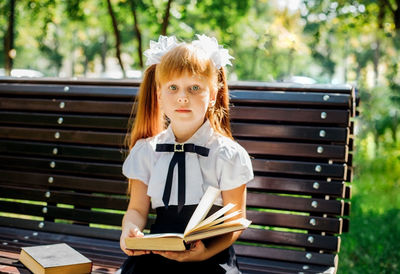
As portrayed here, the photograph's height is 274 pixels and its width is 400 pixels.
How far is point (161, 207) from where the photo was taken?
252 cm

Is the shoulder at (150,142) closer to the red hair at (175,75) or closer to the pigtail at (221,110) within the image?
the red hair at (175,75)

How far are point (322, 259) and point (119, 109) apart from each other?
152 centimetres

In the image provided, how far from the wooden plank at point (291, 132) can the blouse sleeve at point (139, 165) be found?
0.73m

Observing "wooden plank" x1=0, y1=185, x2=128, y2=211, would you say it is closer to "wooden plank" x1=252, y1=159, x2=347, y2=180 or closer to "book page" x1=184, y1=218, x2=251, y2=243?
"wooden plank" x1=252, y1=159, x2=347, y2=180

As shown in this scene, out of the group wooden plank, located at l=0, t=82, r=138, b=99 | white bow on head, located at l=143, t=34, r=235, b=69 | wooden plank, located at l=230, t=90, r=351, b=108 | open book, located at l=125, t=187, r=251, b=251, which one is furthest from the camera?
wooden plank, located at l=0, t=82, r=138, b=99

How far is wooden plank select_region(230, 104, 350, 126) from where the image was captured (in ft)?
9.94

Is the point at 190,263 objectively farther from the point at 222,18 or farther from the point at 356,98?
the point at 222,18

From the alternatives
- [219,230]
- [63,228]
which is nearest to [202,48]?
[219,230]

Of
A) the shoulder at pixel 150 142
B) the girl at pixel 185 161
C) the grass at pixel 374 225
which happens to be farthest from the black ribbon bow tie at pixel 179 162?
the grass at pixel 374 225

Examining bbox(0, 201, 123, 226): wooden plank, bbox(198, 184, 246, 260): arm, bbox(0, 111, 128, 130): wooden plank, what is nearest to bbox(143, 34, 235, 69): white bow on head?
bbox(198, 184, 246, 260): arm

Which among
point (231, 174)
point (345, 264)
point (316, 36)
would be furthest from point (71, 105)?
point (316, 36)

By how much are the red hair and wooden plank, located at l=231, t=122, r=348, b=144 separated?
0.45 metres

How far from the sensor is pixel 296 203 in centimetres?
304

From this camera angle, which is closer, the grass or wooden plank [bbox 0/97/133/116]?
wooden plank [bbox 0/97/133/116]
